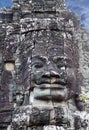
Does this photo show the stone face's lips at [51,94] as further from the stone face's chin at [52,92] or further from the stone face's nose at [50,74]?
the stone face's nose at [50,74]

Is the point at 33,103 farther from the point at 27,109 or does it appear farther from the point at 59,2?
the point at 59,2

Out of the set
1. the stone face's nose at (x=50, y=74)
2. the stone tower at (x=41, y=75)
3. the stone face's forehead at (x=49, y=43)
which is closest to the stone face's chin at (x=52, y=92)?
the stone tower at (x=41, y=75)

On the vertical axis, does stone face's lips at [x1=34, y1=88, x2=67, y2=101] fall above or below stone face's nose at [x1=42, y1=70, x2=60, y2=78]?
below

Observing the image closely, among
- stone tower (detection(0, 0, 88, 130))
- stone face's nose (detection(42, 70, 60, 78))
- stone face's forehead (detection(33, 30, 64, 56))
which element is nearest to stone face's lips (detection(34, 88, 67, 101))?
stone tower (detection(0, 0, 88, 130))

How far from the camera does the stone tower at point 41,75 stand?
521 centimetres

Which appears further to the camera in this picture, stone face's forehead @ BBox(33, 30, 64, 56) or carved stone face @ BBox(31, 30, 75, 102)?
stone face's forehead @ BBox(33, 30, 64, 56)

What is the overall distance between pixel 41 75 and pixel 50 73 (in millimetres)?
148

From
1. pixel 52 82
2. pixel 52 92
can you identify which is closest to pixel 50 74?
pixel 52 82

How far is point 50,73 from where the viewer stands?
532cm

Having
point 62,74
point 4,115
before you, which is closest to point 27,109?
point 62,74

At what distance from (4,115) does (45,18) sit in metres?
1.93

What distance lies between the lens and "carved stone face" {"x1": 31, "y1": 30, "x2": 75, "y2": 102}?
5.28m

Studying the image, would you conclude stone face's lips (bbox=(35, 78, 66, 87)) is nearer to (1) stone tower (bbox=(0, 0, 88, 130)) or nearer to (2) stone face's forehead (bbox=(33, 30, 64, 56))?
(1) stone tower (bbox=(0, 0, 88, 130))

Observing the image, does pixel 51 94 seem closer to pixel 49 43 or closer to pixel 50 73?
pixel 50 73
